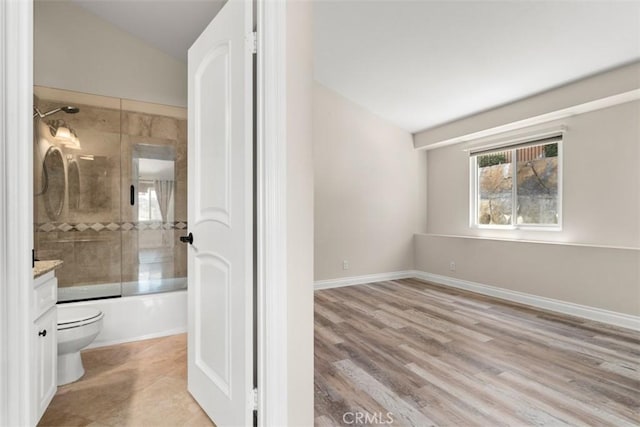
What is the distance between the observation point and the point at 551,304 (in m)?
3.47

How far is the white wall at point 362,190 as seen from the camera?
14.4 feet

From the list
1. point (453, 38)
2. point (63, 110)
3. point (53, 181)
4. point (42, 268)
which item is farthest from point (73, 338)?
point (453, 38)

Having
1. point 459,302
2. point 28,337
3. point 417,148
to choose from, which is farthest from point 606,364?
point 417,148

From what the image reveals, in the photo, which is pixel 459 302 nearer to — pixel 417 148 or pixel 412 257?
pixel 412 257

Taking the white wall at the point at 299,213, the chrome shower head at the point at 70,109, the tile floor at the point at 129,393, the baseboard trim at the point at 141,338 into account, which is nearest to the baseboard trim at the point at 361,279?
the baseboard trim at the point at 141,338

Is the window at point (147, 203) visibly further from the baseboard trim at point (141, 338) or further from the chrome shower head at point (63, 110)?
the baseboard trim at point (141, 338)

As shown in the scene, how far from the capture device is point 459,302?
3.73 m

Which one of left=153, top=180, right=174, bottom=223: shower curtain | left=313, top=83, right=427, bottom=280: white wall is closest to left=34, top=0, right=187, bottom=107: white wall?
left=153, top=180, right=174, bottom=223: shower curtain

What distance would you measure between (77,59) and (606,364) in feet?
15.9

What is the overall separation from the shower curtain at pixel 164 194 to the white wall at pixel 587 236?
3805 millimetres

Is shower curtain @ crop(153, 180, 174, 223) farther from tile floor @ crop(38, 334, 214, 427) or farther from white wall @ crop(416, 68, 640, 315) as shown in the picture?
white wall @ crop(416, 68, 640, 315)

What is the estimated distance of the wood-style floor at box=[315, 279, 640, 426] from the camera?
169 centimetres

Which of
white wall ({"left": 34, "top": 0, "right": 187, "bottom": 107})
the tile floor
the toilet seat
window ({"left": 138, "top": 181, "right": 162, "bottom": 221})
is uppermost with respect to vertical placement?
white wall ({"left": 34, "top": 0, "right": 187, "bottom": 107})

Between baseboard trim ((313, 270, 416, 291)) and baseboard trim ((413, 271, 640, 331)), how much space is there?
0.52 meters
